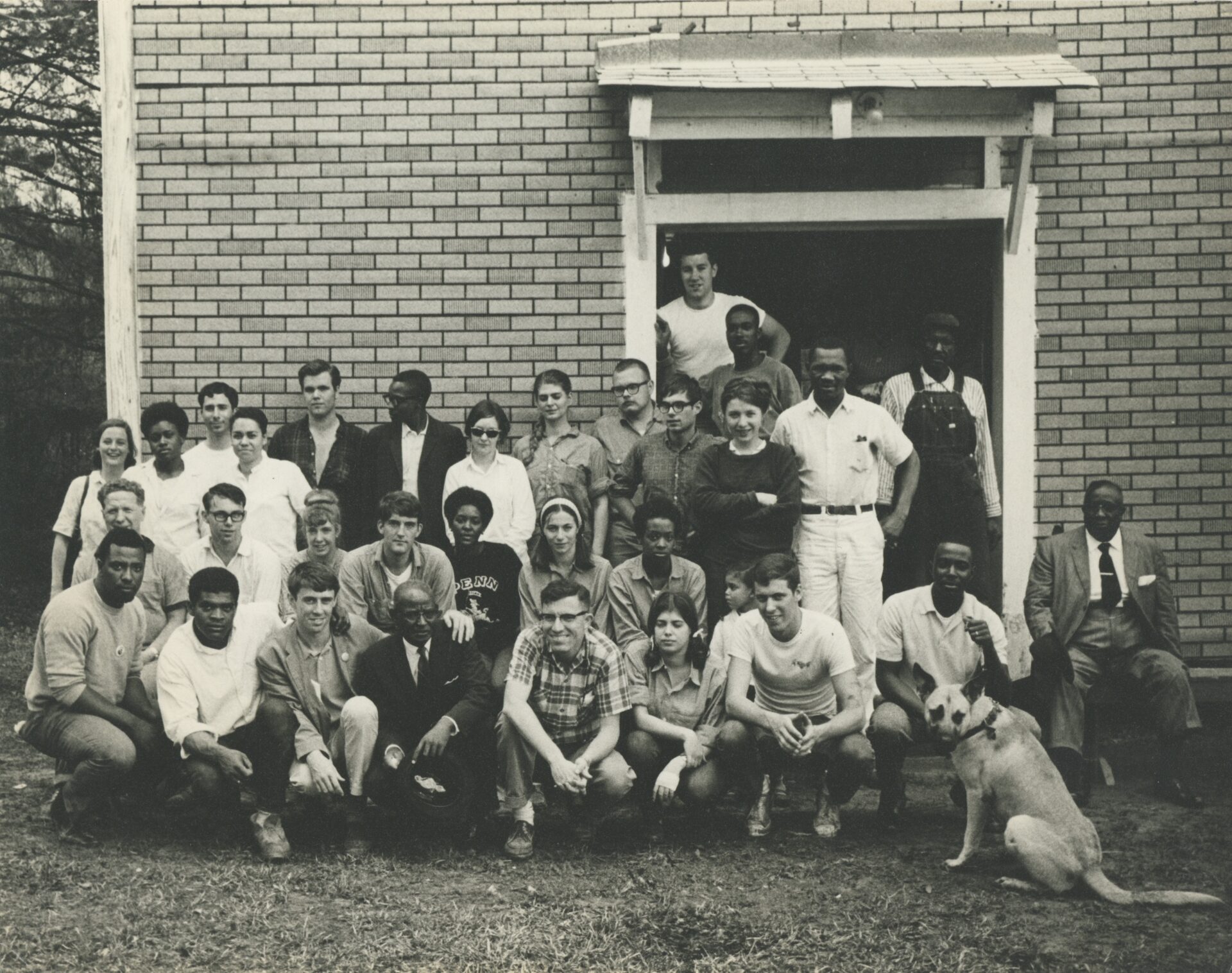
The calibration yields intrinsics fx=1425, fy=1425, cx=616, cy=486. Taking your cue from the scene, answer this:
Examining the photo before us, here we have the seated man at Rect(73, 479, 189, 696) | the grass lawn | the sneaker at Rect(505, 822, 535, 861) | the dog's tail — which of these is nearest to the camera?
the grass lawn

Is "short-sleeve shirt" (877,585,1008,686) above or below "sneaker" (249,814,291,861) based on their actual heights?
above

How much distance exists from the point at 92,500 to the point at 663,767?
340 cm

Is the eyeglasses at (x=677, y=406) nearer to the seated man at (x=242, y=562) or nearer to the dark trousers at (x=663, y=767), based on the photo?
the dark trousers at (x=663, y=767)

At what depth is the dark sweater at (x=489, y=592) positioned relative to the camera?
7.01 m

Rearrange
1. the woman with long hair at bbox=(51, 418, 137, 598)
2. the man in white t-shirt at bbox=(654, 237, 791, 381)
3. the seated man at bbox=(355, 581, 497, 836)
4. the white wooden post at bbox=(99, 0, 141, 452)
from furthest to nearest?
the white wooden post at bbox=(99, 0, 141, 452), the man in white t-shirt at bbox=(654, 237, 791, 381), the woman with long hair at bbox=(51, 418, 137, 598), the seated man at bbox=(355, 581, 497, 836)

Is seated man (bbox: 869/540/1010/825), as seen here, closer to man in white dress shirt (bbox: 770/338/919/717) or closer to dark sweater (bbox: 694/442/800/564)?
→ man in white dress shirt (bbox: 770/338/919/717)

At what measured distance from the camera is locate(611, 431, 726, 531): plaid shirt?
732cm

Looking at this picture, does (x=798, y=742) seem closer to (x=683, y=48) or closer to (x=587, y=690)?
(x=587, y=690)

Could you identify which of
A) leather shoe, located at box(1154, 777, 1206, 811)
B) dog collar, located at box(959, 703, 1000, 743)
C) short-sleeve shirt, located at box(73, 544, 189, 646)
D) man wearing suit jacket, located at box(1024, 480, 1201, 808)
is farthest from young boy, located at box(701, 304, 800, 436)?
short-sleeve shirt, located at box(73, 544, 189, 646)

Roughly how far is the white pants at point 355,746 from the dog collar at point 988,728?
2535mm

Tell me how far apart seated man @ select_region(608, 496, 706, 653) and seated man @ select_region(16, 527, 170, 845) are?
7.19 feet

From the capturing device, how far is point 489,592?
7020 millimetres

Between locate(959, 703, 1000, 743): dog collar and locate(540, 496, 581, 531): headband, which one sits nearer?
locate(959, 703, 1000, 743): dog collar

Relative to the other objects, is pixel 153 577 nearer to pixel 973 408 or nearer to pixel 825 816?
pixel 825 816
